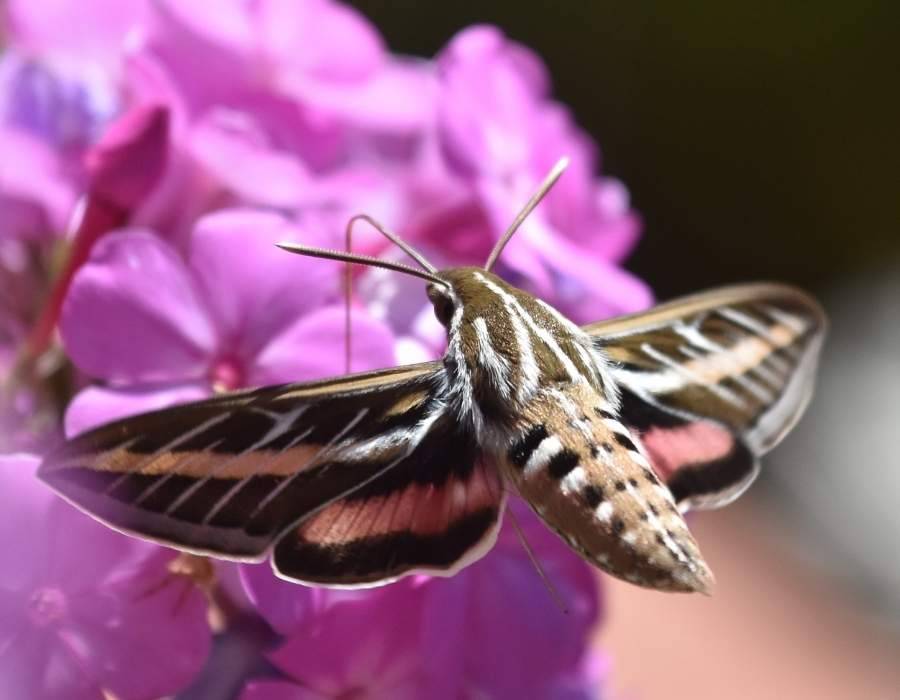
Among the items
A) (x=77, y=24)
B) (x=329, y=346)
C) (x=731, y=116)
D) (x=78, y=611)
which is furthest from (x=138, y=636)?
(x=731, y=116)

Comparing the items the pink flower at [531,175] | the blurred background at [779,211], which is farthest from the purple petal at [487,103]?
the blurred background at [779,211]

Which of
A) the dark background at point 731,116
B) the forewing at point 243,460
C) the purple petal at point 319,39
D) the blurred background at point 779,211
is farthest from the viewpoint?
the dark background at point 731,116

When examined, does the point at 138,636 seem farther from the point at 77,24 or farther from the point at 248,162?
the point at 77,24

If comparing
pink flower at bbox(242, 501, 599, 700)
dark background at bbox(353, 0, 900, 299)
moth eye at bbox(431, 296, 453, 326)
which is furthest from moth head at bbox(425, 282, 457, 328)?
dark background at bbox(353, 0, 900, 299)

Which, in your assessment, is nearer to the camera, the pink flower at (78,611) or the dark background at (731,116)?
the pink flower at (78,611)

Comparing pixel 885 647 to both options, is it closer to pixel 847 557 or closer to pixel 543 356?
pixel 847 557

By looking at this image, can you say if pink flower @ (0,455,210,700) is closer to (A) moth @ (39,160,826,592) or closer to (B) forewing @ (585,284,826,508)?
(A) moth @ (39,160,826,592)

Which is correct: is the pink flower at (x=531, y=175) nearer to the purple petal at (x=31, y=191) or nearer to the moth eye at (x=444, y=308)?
the moth eye at (x=444, y=308)
